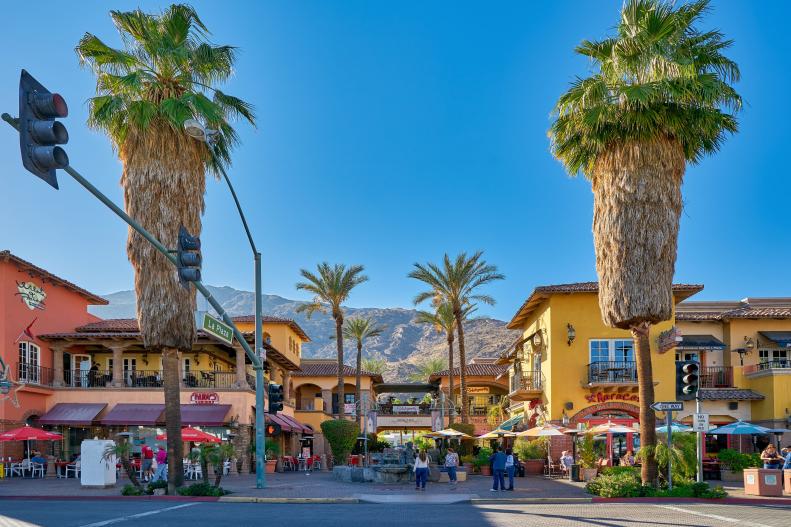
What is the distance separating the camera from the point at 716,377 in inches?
1796

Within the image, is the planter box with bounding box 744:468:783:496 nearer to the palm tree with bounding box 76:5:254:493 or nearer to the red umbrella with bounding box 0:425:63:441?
the palm tree with bounding box 76:5:254:493

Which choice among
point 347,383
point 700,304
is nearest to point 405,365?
point 347,383

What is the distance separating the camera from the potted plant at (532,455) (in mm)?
40375

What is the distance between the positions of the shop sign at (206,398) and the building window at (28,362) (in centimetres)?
782

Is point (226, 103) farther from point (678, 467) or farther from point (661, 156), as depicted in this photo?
point (678, 467)

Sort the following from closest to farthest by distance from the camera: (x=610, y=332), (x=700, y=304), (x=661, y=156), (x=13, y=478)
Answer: (x=661, y=156)
(x=13, y=478)
(x=610, y=332)
(x=700, y=304)

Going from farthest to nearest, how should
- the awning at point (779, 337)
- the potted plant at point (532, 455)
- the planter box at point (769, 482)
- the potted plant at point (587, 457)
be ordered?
the awning at point (779, 337) < the potted plant at point (532, 455) < the potted plant at point (587, 457) < the planter box at point (769, 482)

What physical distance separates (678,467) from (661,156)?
8.50 m

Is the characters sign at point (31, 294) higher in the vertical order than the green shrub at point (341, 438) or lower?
higher

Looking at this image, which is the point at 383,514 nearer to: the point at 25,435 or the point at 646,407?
the point at 646,407

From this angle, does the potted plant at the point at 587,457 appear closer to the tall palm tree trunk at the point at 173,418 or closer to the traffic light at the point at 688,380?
the traffic light at the point at 688,380

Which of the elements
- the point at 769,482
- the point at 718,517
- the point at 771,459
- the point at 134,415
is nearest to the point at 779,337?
the point at 771,459

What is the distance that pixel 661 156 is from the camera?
2369 cm

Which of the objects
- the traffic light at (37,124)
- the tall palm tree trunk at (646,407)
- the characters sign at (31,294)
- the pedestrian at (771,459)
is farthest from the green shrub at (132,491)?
the characters sign at (31,294)
